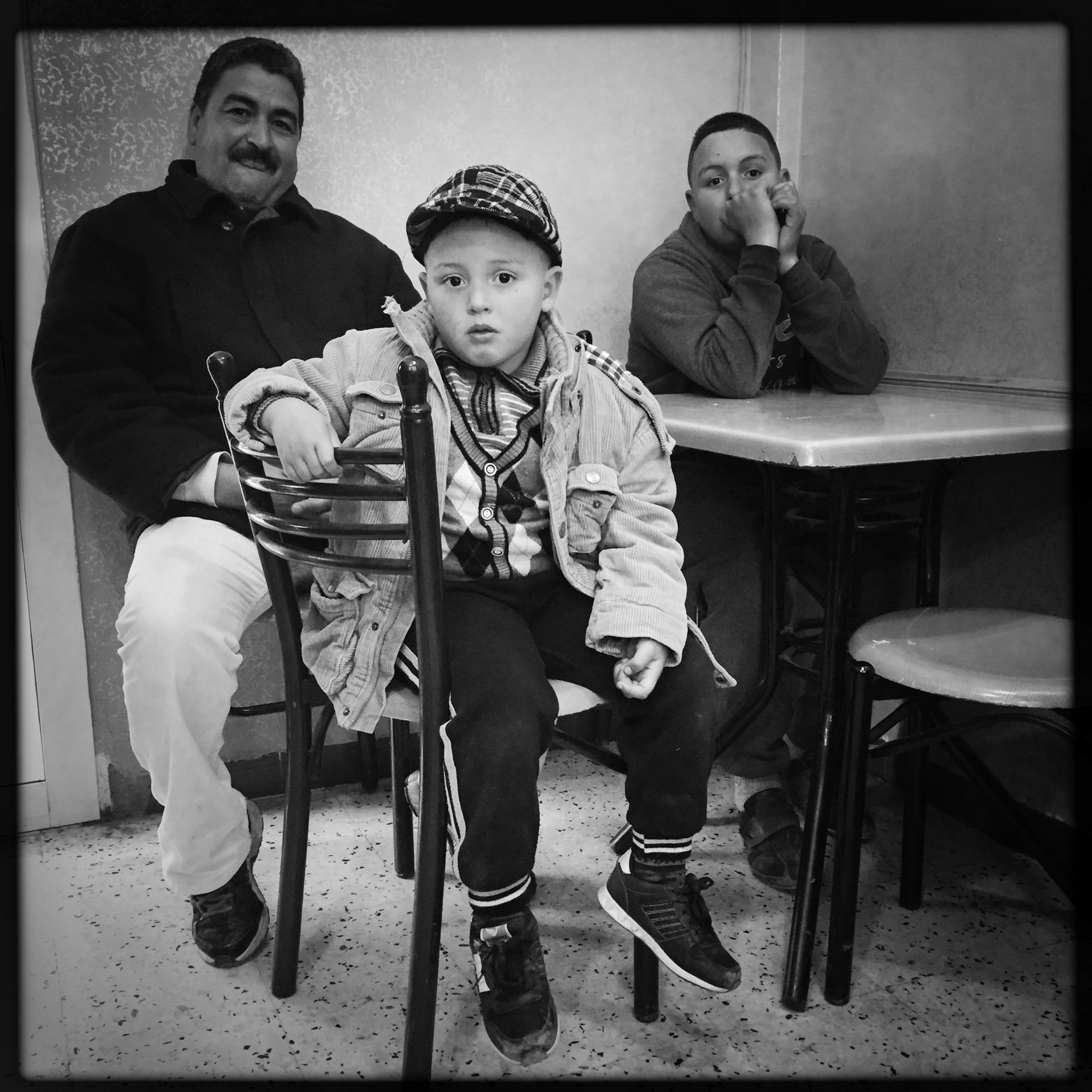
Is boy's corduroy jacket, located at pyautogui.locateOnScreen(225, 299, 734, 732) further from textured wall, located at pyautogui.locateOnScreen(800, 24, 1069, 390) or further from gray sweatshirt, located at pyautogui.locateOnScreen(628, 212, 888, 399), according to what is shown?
textured wall, located at pyautogui.locateOnScreen(800, 24, 1069, 390)

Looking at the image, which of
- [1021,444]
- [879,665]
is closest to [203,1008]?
[879,665]

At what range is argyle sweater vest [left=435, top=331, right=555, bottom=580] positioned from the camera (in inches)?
54.2

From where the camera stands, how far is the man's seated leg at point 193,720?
1.47 m

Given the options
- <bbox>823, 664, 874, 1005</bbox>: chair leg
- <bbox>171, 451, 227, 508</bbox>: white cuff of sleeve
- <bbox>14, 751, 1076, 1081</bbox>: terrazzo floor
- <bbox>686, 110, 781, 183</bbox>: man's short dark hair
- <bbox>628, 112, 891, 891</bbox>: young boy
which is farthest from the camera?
<bbox>686, 110, 781, 183</bbox>: man's short dark hair

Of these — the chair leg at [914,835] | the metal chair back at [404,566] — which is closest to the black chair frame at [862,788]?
the chair leg at [914,835]

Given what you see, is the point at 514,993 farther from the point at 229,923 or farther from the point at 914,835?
the point at 914,835

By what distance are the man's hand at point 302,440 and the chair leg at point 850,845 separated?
2.66ft

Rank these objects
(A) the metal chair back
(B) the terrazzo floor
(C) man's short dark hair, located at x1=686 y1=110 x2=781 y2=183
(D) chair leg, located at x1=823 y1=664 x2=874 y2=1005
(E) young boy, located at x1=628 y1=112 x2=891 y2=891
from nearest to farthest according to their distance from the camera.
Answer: (A) the metal chair back → (B) the terrazzo floor → (D) chair leg, located at x1=823 y1=664 x2=874 y2=1005 → (E) young boy, located at x1=628 y1=112 x2=891 y2=891 → (C) man's short dark hair, located at x1=686 y1=110 x2=781 y2=183

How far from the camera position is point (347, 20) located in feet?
6.83

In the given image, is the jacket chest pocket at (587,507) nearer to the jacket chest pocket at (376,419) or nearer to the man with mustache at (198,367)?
the jacket chest pocket at (376,419)

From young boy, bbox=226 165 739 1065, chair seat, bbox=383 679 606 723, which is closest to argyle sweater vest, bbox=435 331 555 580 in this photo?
young boy, bbox=226 165 739 1065

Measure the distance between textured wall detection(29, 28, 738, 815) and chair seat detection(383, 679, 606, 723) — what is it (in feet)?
3.14

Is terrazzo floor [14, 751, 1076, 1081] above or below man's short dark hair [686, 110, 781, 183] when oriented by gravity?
below

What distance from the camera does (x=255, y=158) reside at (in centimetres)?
191
